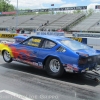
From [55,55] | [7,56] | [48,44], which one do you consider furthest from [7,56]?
[55,55]

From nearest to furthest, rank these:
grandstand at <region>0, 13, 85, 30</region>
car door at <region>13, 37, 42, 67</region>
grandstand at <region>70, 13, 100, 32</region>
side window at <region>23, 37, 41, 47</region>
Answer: car door at <region>13, 37, 42, 67</region>
side window at <region>23, 37, 41, 47</region>
grandstand at <region>70, 13, 100, 32</region>
grandstand at <region>0, 13, 85, 30</region>

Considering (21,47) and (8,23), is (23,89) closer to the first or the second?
(21,47)

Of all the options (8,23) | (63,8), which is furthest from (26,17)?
(63,8)

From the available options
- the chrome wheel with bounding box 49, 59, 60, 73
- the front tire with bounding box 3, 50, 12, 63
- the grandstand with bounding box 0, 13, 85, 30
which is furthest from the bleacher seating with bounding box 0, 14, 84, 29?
the chrome wheel with bounding box 49, 59, 60, 73

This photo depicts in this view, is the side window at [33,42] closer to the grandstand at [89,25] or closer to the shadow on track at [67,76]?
the shadow on track at [67,76]

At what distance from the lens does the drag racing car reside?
6613 mm

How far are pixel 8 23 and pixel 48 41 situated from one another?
59.6 m

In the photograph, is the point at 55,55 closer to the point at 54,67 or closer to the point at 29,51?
the point at 54,67

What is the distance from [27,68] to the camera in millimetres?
8469

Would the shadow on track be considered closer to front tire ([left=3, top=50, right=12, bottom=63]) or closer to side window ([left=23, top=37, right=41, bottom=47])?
front tire ([left=3, top=50, right=12, bottom=63])

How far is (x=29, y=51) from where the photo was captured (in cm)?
780

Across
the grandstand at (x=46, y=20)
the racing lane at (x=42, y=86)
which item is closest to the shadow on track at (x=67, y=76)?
the racing lane at (x=42, y=86)

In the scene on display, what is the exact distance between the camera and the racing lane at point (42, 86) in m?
5.18

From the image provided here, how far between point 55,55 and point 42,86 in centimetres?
136
